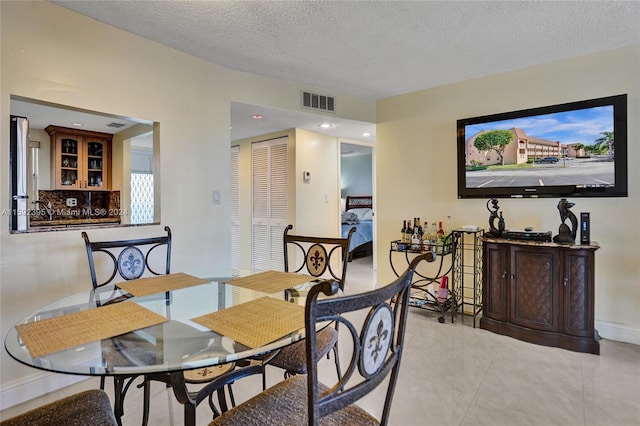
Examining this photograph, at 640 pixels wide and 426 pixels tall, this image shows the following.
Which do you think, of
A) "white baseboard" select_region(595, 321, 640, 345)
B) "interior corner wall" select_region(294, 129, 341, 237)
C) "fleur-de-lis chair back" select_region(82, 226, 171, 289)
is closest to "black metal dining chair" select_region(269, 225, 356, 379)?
"fleur-de-lis chair back" select_region(82, 226, 171, 289)

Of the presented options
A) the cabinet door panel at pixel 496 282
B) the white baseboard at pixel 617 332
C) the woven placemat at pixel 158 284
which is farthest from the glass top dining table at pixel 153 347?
the white baseboard at pixel 617 332

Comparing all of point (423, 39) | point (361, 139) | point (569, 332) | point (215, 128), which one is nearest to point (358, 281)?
point (361, 139)

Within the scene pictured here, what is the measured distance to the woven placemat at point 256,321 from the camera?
1107mm

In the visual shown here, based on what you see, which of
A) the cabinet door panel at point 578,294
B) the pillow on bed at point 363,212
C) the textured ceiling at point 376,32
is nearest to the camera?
the textured ceiling at point 376,32

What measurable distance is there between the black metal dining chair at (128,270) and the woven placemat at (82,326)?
3.3 inches

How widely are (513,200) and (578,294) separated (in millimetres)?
985

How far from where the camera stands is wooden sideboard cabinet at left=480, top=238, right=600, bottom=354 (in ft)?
8.13

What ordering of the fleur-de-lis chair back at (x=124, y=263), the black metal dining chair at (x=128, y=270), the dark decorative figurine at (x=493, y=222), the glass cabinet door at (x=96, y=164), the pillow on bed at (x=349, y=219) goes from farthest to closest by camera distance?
the pillow on bed at (x=349, y=219) → the glass cabinet door at (x=96, y=164) → the dark decorative figurine at (x=493, y=222) → the fleur-de-lis chair back at (x=124, y=263) → the black metal dining chair at (x=128, y=270)

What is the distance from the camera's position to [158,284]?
5.68 feet

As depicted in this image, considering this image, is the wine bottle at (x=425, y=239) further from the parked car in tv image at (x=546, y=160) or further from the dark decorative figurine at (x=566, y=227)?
the parked car in tv image at (x=546, y=160)

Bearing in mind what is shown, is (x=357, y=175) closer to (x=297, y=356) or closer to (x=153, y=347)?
(x=297, y=356)

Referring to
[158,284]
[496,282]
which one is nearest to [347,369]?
[158,284]

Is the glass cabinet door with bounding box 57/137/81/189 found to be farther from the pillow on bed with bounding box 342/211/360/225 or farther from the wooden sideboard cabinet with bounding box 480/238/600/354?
the wooden sideboard cabinet with bounding box 480/238/600/354

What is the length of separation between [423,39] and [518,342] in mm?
2503
